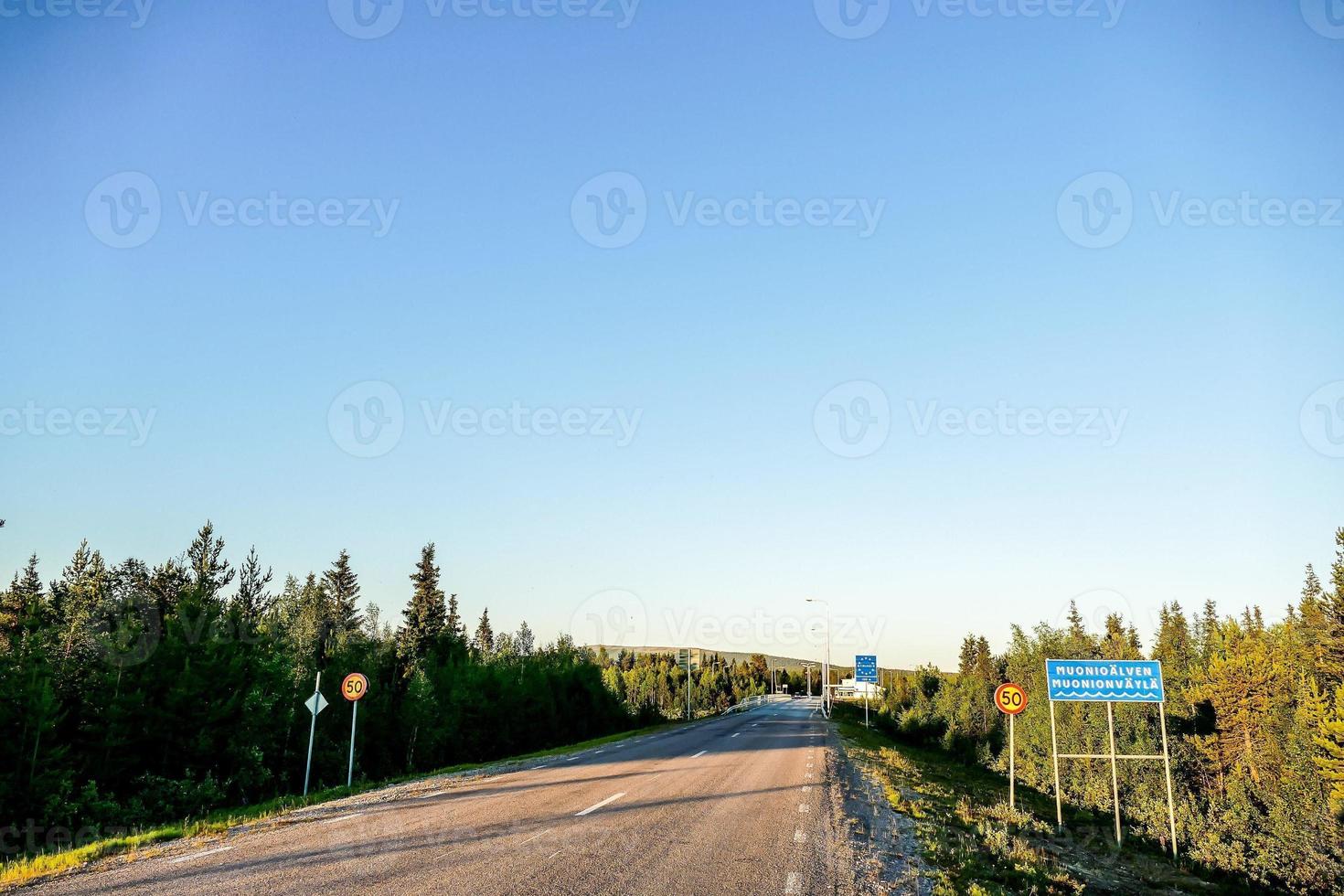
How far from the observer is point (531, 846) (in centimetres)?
1055

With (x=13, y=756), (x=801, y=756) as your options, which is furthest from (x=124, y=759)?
(x=801, y=756)

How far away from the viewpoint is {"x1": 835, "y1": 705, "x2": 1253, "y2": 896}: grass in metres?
9.83

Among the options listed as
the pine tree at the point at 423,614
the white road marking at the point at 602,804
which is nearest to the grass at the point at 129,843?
the white road marking at the point at 602,804

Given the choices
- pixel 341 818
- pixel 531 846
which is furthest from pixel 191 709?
pixel 531 846

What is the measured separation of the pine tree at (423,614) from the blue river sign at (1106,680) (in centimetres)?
5307

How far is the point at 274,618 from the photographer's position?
61188mm

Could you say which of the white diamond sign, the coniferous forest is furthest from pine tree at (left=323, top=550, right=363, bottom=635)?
the white diamond sign

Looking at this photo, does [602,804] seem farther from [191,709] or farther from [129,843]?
[191,709]

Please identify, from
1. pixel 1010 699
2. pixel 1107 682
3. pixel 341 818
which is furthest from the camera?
pixel 1010 699

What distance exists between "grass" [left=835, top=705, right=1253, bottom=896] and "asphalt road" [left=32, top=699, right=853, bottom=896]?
155 cm

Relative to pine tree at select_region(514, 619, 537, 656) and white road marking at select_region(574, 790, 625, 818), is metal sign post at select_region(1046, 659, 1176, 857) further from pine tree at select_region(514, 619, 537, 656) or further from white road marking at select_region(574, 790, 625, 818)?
pine tree at select_region(514, 619, 537, 656)

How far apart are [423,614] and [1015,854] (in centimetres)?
5977

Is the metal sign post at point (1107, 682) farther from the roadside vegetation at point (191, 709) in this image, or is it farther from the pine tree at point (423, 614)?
the pine tree at point (423, 614)

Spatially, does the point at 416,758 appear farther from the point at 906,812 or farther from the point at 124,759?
the point at 906,812
